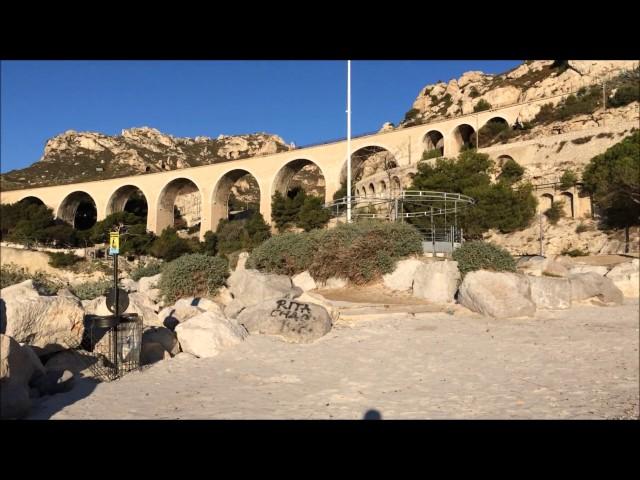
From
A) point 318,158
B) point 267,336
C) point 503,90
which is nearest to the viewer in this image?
point 267,336

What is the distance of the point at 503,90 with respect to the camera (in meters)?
45.2

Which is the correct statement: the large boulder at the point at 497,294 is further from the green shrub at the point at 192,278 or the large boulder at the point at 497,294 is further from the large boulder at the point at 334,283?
the green shrub at the point at 192,278

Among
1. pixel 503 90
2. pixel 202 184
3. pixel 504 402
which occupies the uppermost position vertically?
pixel 503 90

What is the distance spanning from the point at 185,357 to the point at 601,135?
2659cm

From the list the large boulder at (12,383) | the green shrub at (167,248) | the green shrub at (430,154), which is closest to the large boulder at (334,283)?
the large boulder at (12,383)

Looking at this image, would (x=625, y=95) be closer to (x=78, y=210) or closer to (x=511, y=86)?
(x=511, y=86)

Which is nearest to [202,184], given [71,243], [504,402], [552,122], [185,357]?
[71,243]

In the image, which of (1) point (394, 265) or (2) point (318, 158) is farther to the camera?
(2) point (318, 158)

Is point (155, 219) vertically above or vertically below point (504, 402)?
above

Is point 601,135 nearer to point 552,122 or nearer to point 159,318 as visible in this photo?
point 552,122

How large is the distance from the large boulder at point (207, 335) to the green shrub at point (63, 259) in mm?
14691

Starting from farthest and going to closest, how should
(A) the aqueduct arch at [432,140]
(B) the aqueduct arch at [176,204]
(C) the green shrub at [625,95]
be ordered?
(B) the aqueduct arch at [176,204], (A) the aqueduct arch at [432,140], (C) the green shrub at [625,95]

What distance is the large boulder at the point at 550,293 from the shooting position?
26.6ft

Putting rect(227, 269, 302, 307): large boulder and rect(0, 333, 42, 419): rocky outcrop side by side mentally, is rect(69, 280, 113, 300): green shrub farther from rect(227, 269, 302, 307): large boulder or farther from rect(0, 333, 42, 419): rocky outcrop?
rect(0, 333, 42, 419): rocky outcrop
